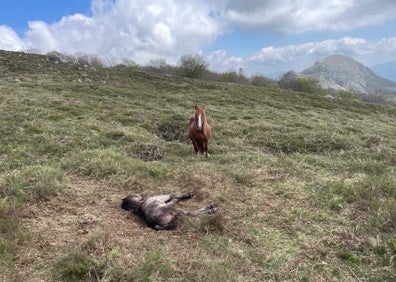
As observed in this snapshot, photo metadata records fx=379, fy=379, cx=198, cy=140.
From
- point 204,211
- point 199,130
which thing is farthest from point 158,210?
point 199,130

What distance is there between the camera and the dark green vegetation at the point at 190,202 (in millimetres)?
5754

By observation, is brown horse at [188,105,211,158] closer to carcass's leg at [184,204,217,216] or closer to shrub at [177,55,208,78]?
carcass's leg at [184,204,217,216]

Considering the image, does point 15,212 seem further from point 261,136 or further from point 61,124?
point 261,136

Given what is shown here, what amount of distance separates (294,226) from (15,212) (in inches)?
201

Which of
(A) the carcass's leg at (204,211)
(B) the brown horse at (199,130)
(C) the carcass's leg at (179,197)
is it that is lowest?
(A) the carcass's leg at (204,211)

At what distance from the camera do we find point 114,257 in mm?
5727

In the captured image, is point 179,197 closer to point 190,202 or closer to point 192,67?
point 190,202

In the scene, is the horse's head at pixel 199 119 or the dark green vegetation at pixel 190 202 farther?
the horse's head at pixel 199 119

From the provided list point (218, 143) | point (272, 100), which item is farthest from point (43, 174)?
point (272, 100)

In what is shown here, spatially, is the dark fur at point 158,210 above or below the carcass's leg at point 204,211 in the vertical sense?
above

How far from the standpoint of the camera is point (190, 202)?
8047 mm

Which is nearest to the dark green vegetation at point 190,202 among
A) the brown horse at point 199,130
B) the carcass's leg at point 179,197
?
the carcass's leg at point 179,197

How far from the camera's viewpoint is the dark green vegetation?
5754mm

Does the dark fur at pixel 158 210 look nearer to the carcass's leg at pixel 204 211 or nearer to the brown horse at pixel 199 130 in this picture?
the carcass's leg at pixel 204 211
